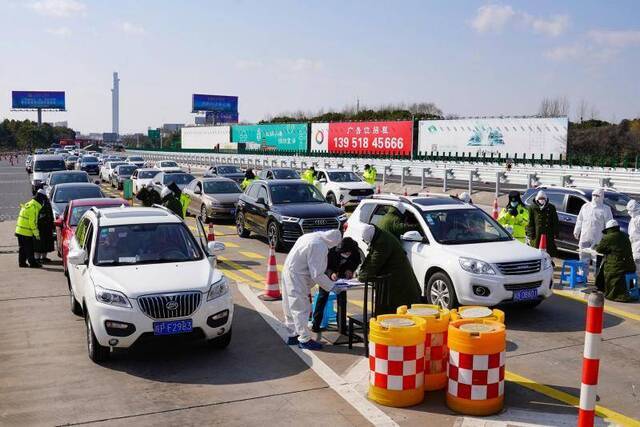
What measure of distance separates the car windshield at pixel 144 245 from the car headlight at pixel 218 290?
0.82 metres

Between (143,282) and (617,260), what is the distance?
25.5ft

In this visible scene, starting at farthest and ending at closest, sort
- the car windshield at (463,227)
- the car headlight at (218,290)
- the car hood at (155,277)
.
Answer: the car windshield at (463,227) < the car headlight at (218,290) < the car hood at (155,277)

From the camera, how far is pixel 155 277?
7930 mm

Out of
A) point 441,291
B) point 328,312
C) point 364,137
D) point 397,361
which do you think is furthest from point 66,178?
point 364,137

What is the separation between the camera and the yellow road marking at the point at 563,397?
6.12 m

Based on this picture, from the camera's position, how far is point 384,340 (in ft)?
20.7

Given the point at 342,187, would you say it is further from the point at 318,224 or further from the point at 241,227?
the point at 318,224

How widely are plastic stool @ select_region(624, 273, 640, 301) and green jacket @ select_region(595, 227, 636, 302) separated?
8 cm

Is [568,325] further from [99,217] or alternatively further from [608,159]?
[608,159]

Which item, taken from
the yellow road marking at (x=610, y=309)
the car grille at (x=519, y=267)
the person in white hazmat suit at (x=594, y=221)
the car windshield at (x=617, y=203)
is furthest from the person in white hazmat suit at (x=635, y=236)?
the car grille at (x=519, y=267)

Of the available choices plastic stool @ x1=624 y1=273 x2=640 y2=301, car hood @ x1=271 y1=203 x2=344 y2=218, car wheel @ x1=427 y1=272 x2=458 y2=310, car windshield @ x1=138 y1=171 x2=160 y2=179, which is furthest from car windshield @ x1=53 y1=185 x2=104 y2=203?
plastic stool @ x1=624 y1=273 x2=640 y2=301

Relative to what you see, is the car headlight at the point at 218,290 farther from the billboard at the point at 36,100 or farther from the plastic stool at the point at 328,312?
the billboard at the point at 36,100

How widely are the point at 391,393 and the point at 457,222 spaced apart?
4.74 meters

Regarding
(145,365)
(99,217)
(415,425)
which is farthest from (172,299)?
(415,425)
